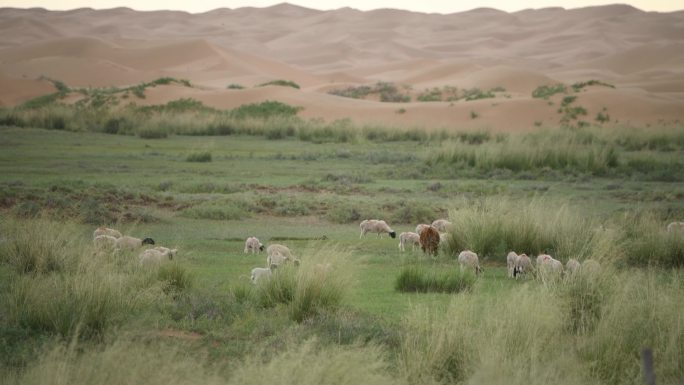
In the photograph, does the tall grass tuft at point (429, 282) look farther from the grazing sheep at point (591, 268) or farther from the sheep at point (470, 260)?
the grazing sheep at point (591, 268)

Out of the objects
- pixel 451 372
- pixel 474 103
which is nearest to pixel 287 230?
pixel 451 372

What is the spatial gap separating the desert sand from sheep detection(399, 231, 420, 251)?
31.3 m

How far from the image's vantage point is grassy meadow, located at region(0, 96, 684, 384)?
7.94m

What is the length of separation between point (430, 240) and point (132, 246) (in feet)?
16.4

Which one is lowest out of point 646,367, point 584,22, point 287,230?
point 287,230

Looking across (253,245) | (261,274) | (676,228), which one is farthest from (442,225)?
(261,274)

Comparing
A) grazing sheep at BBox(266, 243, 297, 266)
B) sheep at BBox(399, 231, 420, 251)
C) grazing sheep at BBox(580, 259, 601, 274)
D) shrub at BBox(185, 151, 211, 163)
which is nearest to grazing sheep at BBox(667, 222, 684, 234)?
sheep at BBox(399, 231, 420, 251)

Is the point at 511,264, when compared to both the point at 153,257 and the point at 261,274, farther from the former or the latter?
the point at 153,257

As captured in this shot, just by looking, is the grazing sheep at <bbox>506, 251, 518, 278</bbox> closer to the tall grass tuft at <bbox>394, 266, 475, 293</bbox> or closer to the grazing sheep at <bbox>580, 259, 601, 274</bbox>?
the tall grass tuft at <bbox>394, 266, 475, 293</bbox>

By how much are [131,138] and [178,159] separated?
9121mm

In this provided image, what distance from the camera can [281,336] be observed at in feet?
30.1

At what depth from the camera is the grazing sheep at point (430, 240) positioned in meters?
15.0

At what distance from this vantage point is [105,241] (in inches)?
546

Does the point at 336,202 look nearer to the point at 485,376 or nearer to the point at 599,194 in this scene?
the point at 599,194
